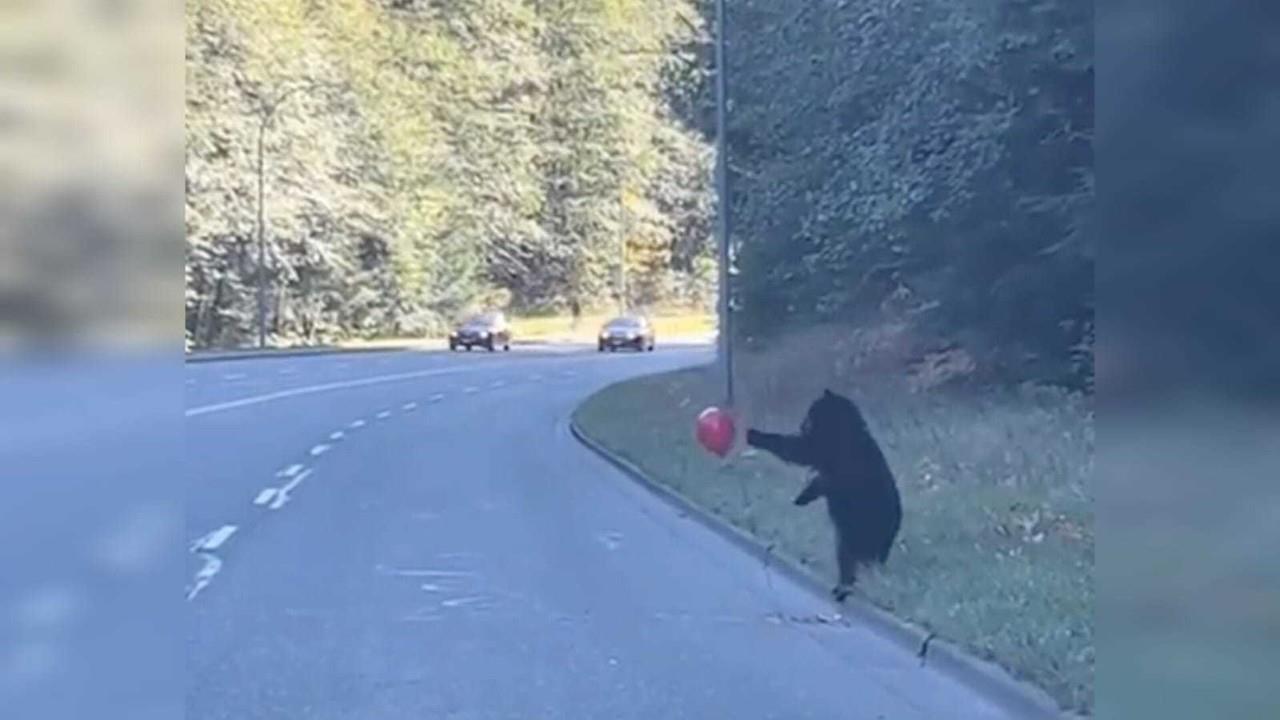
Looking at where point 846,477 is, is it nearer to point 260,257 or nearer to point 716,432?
point 716,432

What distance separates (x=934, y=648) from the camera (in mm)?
8195

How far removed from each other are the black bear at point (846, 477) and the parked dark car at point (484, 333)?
29.1 metres

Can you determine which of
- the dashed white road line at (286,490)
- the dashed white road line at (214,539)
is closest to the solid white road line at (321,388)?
the dashed white road line at (286,490)

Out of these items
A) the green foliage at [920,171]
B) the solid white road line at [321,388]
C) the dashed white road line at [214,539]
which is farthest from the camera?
the solid white road line at [321,388]

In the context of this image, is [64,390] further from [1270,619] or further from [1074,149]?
[1074,149]

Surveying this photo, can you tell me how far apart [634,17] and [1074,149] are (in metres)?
12.9

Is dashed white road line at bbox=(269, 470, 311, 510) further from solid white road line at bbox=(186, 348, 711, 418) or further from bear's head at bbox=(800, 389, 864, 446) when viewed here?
bear's head at bbox=(800, 389, 864, 446)

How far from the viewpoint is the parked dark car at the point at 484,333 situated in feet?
130

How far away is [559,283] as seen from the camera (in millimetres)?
34906

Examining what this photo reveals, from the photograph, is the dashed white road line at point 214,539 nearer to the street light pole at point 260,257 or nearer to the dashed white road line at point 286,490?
the dashed white road line at point 286,490

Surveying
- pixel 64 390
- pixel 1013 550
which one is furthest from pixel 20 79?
pixel 1013 550

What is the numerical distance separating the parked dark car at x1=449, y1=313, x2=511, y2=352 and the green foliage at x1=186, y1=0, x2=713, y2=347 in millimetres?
600

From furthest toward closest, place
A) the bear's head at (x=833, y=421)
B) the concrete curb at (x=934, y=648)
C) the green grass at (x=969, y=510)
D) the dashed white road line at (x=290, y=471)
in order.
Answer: the dashed white road line at (x=290, y=471)
the bear's head at (x=833, y=421)
the green grass at (x=969, y=510)
the concrete curb at (x=934, y=648)

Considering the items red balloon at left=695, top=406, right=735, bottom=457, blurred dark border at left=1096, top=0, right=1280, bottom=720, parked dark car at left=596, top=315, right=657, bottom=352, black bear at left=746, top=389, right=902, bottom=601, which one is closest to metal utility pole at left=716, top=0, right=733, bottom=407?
black bear at left=746, top=389, right=902, bottom=601
